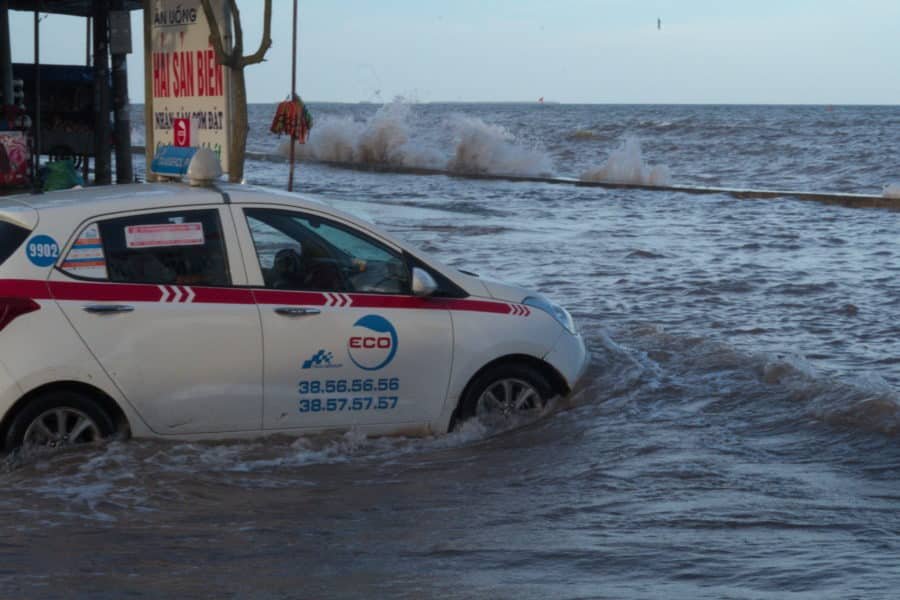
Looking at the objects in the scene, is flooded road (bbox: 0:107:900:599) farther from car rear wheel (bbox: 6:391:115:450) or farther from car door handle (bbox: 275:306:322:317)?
car door handle (bbox: 275:306:322:317)

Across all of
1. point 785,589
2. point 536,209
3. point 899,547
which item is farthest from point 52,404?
point 536,209

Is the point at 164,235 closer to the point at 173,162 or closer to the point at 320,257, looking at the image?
the point at 320,257

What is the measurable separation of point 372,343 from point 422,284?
416mm

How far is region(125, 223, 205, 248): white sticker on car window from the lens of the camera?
21.1 feet

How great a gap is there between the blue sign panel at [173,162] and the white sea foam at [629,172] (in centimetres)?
2661

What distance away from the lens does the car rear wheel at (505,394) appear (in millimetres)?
7254

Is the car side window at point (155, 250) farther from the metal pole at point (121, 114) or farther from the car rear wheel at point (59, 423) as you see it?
the metal pole at point (121, 114)

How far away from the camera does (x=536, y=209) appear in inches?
995

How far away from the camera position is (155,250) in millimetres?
6496

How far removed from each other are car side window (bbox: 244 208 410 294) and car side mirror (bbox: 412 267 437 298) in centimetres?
10

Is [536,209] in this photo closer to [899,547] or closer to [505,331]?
[505,331]

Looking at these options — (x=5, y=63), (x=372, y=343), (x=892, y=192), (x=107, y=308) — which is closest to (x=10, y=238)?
(x=107, y=308)

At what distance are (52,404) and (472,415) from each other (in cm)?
231

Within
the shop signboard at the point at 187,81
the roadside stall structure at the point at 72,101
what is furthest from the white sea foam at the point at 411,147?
the shop signboard at the point at 187,81
